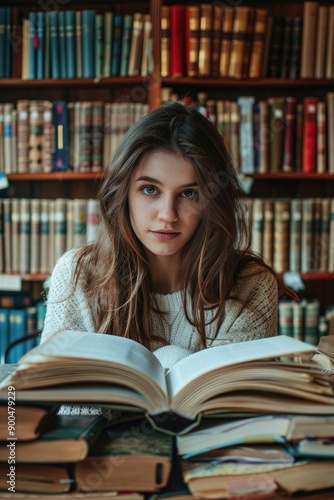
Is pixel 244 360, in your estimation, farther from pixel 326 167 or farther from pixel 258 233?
pixel 326 167

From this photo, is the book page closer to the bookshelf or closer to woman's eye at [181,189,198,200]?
woman's eye at [181,189,198,200]

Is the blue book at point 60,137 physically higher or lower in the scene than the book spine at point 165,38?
lower

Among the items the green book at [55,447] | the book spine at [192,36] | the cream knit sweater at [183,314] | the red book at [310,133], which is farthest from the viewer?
the red book at [310,133]

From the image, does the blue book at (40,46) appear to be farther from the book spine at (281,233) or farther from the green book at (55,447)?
the green book at (55,447)

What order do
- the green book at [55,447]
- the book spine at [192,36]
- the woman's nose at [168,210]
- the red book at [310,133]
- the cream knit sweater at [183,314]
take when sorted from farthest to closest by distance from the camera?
1. the red book at [310,133]
2. the book spine at [192,36]
3. the cream knit sweater at [183,314]
4. the woman's nose at [168,210]
5. the green book at [55,447]

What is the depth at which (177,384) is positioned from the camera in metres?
0.60

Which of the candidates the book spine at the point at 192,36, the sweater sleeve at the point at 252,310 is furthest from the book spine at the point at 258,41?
the sweater sleeve at the point at 252,310

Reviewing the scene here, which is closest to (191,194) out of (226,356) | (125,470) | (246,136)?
(226,356)

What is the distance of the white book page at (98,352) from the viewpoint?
57 centimetres

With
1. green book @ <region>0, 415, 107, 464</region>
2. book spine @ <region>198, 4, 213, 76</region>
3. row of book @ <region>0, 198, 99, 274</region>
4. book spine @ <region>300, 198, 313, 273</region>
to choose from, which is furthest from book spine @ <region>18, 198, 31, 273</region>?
green book @ <region>0, 415, 107, 464</region>

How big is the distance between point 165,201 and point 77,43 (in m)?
1.38

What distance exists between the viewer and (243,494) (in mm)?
521

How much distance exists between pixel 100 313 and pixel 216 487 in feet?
2.18

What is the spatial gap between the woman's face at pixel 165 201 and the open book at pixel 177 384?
511 mm
